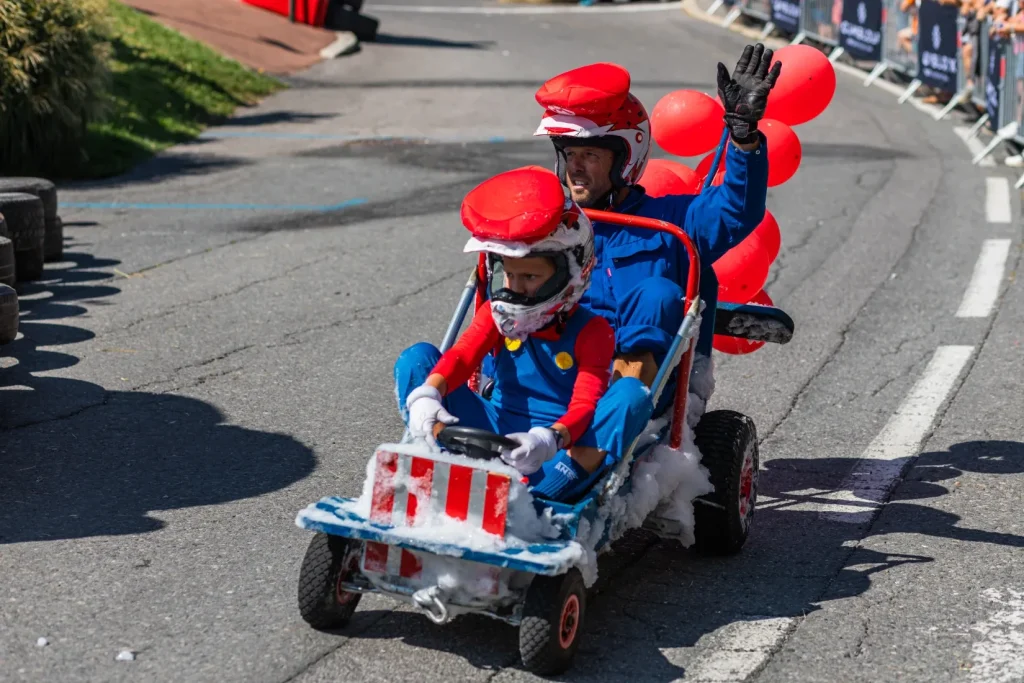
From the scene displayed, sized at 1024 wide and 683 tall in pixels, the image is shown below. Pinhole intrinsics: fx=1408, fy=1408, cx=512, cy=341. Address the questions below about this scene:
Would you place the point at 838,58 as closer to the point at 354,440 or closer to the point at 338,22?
the point at 338,22

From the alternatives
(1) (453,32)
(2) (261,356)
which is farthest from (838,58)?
(2) (261,356)

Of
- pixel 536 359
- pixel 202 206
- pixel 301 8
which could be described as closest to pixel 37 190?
pixel 202 206

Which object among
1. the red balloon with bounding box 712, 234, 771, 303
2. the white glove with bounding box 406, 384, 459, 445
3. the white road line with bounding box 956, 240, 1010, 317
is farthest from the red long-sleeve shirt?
the white road line with bounding box 956, 240, 1010, 317

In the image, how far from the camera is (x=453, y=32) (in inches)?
1106

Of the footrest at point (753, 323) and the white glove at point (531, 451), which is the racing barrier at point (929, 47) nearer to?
the footrest at point (753, 323)

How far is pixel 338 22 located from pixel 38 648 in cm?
2226

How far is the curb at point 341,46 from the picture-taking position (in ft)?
77.2

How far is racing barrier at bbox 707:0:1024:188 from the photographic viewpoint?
15.1 meters

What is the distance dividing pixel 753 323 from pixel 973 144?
11098 mm

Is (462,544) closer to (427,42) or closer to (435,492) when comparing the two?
(435,492)

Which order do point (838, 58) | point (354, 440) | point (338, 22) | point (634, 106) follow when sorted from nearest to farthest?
point (634, 106) → point (354, 440) → point (838, 58) → point (338, 22)

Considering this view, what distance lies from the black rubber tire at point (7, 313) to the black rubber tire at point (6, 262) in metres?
1.18

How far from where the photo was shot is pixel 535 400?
4.98m

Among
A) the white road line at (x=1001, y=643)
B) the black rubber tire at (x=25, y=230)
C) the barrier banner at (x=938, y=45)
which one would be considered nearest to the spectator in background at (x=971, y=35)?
the barrier banner at (x=938, y=45)
